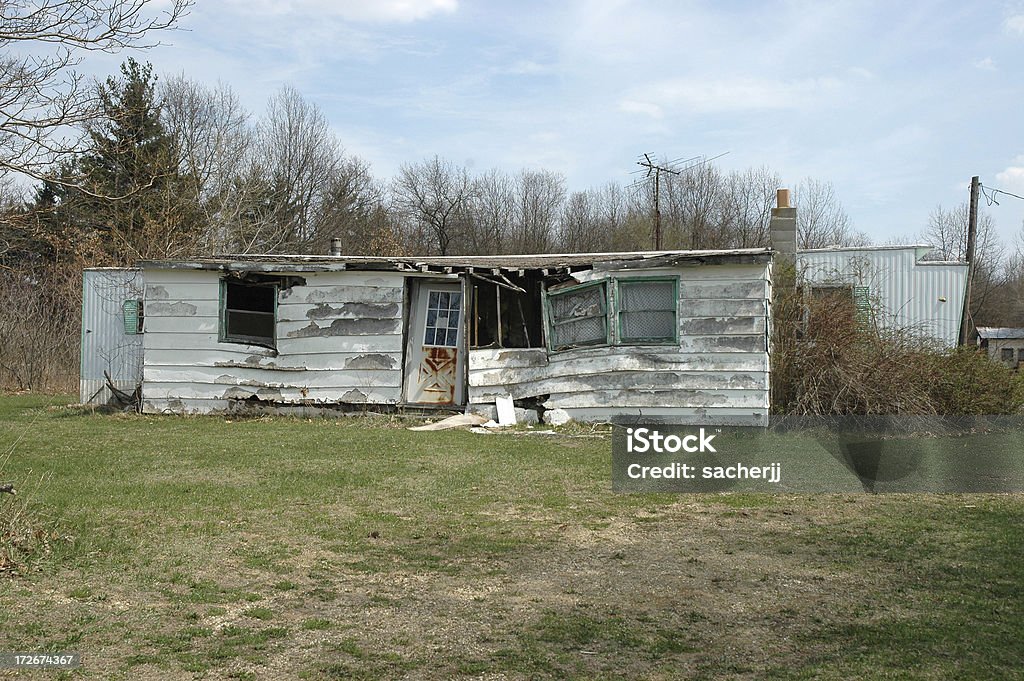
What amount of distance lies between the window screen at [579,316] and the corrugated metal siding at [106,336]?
27.4 ft

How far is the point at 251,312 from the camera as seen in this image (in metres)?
15.7

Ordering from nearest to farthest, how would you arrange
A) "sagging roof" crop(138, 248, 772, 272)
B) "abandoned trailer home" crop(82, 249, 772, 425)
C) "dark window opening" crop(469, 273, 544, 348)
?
"sagging roof" crop(138, 248, 772, 272) < "abandoned trailer home" crop(82, 249, 772, 425) < "dark window opening" crop(469, 273, 544, 348)

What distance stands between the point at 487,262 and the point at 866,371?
624 centimetres

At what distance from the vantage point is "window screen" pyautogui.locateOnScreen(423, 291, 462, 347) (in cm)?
1545

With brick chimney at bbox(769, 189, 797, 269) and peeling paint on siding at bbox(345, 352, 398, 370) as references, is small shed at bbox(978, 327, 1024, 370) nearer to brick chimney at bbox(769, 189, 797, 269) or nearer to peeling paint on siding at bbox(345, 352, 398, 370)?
brick chimney at bbox(769, 189, 797, 269)

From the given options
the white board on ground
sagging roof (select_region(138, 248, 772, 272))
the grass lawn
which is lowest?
the grass lawn

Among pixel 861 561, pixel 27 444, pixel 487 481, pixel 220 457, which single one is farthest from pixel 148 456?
pixel 861 561

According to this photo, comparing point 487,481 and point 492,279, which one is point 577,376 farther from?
point 487,481

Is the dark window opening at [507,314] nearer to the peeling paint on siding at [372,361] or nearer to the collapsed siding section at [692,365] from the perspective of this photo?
the collapsed siding section at [692,365]

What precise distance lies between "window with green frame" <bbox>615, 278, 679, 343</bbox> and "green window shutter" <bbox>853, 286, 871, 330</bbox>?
9.56 ft

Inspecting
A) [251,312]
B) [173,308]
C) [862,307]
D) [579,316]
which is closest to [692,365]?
[579,316]

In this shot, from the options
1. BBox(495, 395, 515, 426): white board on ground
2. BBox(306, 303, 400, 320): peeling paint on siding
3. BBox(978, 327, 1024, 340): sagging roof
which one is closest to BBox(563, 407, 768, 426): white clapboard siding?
BBox(495, 395, 515, 426): white board on ground

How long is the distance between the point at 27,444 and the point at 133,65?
1947cm

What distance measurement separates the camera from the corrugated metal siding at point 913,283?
1852 cm
